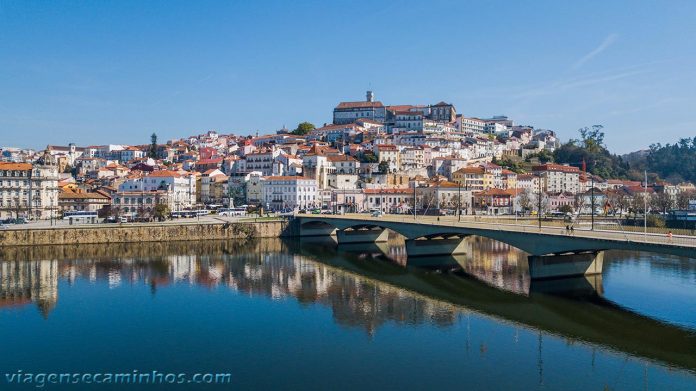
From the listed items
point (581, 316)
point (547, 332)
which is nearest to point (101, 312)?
point (547, 332)

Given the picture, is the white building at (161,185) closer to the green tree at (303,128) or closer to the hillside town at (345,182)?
the hillside town at (345,182)

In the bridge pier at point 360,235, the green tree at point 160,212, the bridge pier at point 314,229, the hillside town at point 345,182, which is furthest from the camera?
the hillside town at point 345,182

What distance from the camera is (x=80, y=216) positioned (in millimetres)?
68188

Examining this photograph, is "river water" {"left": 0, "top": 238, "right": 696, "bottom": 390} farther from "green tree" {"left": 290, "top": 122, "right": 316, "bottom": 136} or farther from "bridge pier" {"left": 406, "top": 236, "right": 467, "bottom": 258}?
"green tree" {"left": 290, "top": 122, "right": 316, "bottom": 136}

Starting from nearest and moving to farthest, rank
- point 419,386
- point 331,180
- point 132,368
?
point 419,386
point 132,368
point 331,180

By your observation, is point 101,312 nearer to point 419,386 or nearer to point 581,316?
point 419,386

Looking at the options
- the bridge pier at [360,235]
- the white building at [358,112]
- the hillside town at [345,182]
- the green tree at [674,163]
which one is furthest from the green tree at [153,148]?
the green tree at [674,163]

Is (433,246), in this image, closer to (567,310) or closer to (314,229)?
(314,229)

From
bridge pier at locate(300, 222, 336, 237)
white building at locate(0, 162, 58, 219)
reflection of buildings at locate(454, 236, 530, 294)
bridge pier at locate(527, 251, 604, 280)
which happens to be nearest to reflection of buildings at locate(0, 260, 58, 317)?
reflection of buildings at locate(454, 236, 530, 294)

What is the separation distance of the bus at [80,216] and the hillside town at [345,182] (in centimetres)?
138

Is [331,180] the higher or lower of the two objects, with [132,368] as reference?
higher

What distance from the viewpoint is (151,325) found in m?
26.2

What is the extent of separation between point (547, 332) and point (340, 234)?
3815 centimetres

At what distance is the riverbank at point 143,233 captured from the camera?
5313 centimetres
